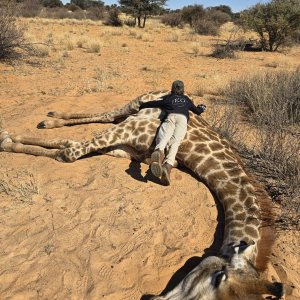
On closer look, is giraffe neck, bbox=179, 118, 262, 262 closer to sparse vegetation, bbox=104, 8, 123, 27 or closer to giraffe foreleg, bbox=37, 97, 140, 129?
giraffe foreleg, bbox=37, 97, 140, 129

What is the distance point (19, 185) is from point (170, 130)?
7.31 feet

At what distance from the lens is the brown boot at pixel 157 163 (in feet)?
Answer: 16.5

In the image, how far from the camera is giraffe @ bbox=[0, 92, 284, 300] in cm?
315

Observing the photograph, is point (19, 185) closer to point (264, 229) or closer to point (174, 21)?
point (264, 229)

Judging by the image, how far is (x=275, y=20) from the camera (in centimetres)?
1956

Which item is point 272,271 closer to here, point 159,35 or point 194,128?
point 194,128

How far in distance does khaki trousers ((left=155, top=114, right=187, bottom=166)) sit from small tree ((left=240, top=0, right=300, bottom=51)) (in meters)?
16.0

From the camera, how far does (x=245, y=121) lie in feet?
28.3

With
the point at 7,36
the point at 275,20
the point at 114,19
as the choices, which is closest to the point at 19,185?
the point at 7,36

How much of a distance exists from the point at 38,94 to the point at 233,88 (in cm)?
503

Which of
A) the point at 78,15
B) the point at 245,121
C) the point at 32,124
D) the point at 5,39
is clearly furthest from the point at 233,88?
the point at 78,15

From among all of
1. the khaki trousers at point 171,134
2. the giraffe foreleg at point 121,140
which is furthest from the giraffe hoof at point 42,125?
the khaki trousers at point 171,134

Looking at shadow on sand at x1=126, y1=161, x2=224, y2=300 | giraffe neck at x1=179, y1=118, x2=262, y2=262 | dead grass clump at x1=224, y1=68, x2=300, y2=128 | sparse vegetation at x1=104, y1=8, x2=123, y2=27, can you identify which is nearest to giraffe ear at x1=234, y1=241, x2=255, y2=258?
giraffe neck at x1=179, y1=118, x2=262, y2=262

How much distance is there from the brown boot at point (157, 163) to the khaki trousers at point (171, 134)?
102 mm
